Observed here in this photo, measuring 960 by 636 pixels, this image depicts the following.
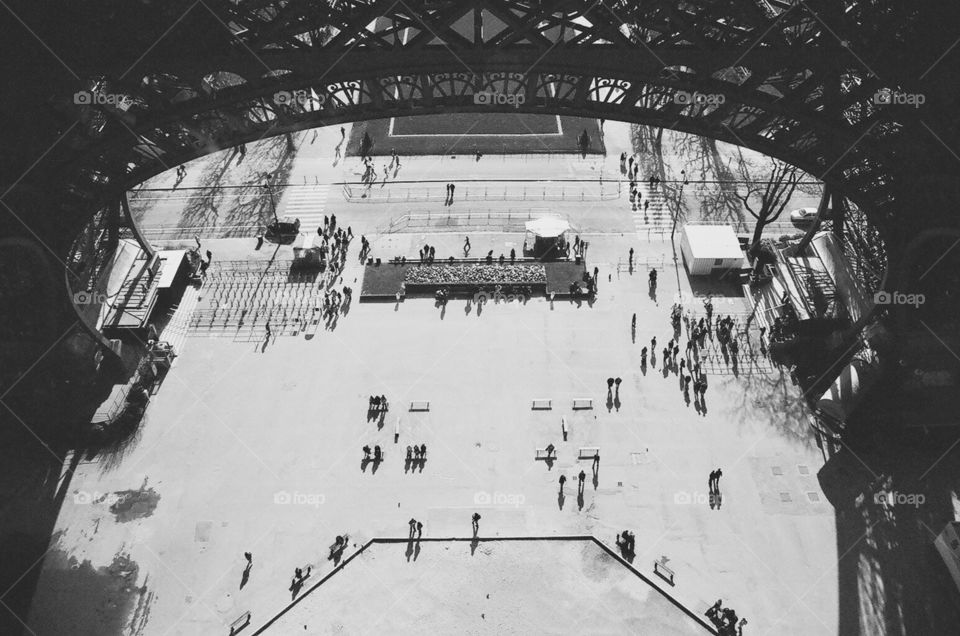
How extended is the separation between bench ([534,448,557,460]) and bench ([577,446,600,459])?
4.73 feet

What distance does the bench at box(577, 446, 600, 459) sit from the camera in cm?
4300

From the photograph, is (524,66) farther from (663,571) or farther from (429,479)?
(663,571)

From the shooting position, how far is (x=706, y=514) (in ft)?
131

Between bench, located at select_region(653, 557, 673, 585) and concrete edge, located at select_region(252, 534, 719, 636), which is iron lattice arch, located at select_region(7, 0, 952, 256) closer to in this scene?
concrete edge, located at select_region(252, 534, 719, 636)

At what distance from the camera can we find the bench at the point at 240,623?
117ft

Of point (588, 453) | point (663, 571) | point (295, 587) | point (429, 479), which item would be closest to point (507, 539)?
point (429, 479)

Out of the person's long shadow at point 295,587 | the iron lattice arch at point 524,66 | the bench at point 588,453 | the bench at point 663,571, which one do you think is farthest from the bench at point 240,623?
the iron lattice arch at point 524,66

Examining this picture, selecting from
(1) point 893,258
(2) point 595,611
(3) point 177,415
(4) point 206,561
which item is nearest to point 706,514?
(2) point 595,611

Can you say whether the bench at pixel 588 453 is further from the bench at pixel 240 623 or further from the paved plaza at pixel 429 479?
the bench at pixel 240 623

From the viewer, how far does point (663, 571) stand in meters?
37.6

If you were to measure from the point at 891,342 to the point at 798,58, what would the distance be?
1839 cm

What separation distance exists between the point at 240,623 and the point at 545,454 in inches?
719

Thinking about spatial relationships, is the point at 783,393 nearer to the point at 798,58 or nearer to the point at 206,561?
the point at 798,58

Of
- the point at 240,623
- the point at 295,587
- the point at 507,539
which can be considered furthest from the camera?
the point at 507,539
